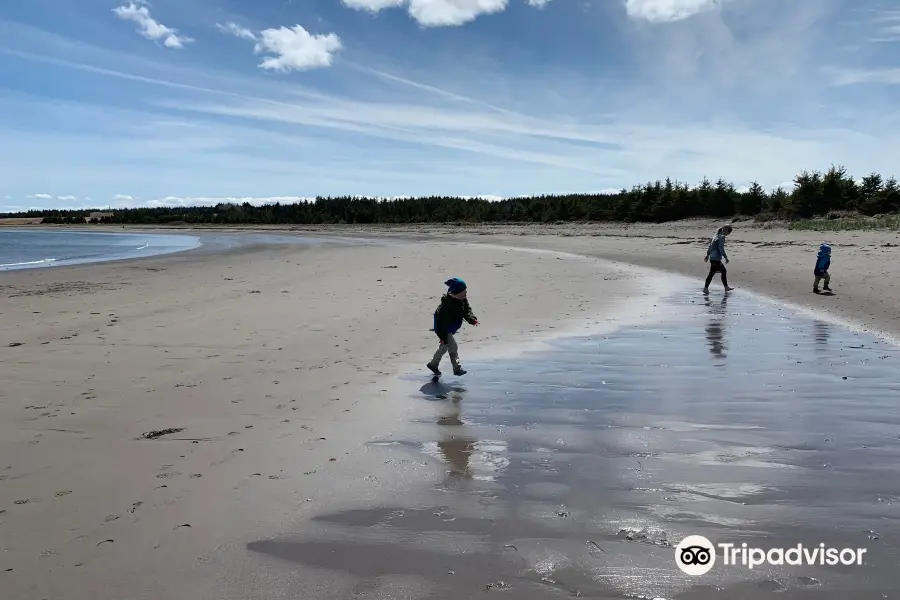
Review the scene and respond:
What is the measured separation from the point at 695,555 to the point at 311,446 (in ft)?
10.9

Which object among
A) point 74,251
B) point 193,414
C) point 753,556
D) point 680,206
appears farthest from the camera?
point 680,206

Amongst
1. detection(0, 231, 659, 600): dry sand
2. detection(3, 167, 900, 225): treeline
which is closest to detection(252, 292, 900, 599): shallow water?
detection(0, 231, 659, 600): dry sand

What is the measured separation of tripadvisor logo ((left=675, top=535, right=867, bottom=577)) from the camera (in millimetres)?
3326

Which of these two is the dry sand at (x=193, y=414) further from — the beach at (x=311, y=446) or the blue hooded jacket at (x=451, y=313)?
the blue hooded jacket at (x=451, y=313)

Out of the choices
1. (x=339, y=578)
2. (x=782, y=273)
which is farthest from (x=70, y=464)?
(x=782, y=273)

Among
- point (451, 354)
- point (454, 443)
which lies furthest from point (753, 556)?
point (451, 354)

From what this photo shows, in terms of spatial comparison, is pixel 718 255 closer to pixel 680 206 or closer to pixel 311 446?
pixel 311 446

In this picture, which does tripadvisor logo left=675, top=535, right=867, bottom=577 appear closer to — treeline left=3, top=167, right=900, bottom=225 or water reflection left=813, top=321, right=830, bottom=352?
water reflection left=813, top=321, right=830, bottom=352

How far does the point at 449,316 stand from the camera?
A: 25.8 ft

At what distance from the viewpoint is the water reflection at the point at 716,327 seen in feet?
30.2

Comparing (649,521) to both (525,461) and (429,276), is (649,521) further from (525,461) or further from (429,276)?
(429,276)

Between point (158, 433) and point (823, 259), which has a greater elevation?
point (823, 259)

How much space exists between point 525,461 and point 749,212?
5678 centimetres

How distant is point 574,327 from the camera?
1141 cm
